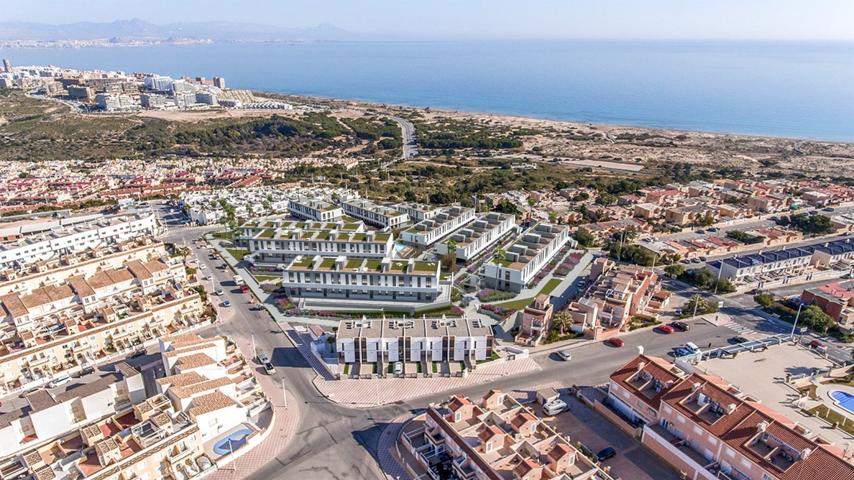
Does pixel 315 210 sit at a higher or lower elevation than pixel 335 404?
higher

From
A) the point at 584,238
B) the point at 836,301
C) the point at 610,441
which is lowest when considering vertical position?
the point at 610,441

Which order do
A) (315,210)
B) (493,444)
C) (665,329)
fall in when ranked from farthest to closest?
(315,210)
(665,329)
(493,444)

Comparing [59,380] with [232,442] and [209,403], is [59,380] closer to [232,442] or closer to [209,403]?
[209,403]

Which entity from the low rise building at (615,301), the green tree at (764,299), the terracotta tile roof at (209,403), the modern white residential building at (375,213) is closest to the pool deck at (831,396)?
the green tree at (764,299)

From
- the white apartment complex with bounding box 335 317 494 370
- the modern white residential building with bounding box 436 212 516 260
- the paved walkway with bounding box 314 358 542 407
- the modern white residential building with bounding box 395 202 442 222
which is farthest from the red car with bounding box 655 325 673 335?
the modern white residential building with bounding box 395 202 442 222

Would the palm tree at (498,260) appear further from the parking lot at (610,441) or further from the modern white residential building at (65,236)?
the modern white residential building at (65,236)

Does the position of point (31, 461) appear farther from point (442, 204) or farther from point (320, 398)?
point (442, 204)

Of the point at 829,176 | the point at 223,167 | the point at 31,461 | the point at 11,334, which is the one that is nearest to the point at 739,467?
the point at 31,461

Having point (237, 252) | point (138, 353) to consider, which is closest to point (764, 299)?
point (138, 353)
